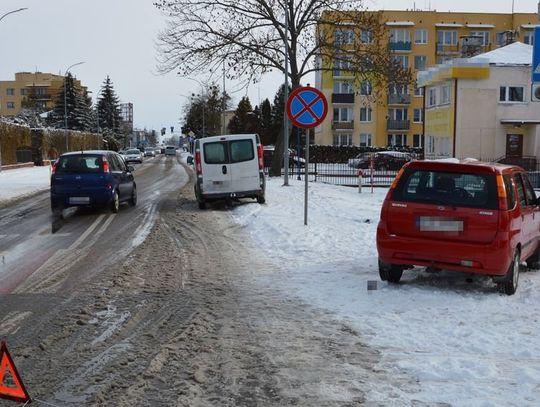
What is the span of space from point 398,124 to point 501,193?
6565 cm

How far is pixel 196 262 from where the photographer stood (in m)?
9.55

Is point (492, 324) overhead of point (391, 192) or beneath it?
beneath

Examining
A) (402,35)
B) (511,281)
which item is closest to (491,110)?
(402,35)

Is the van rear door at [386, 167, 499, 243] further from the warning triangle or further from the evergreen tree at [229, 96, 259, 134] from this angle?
the evergreen tree at [229, 96, 259, 134]

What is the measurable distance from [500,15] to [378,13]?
53309 millimetres

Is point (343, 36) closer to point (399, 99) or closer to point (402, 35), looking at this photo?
point (399, 99)

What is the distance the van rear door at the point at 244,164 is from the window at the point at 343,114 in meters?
55.1

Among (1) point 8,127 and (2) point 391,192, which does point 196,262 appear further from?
(1) point 8,127

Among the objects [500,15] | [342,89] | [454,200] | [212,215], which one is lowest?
[212,215]

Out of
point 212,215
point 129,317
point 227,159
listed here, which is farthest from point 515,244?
point 227,159

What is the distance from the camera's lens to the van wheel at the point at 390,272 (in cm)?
778

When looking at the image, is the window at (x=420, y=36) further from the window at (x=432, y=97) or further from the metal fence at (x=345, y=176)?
the metal fence at (x=345, y=176)

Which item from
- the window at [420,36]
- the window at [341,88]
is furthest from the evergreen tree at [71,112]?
the window at [420,36]

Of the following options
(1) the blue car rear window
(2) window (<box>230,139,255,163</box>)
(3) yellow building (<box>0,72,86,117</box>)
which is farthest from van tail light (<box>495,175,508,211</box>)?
(3) yellow building (<box>0,72,86,117</box>)
